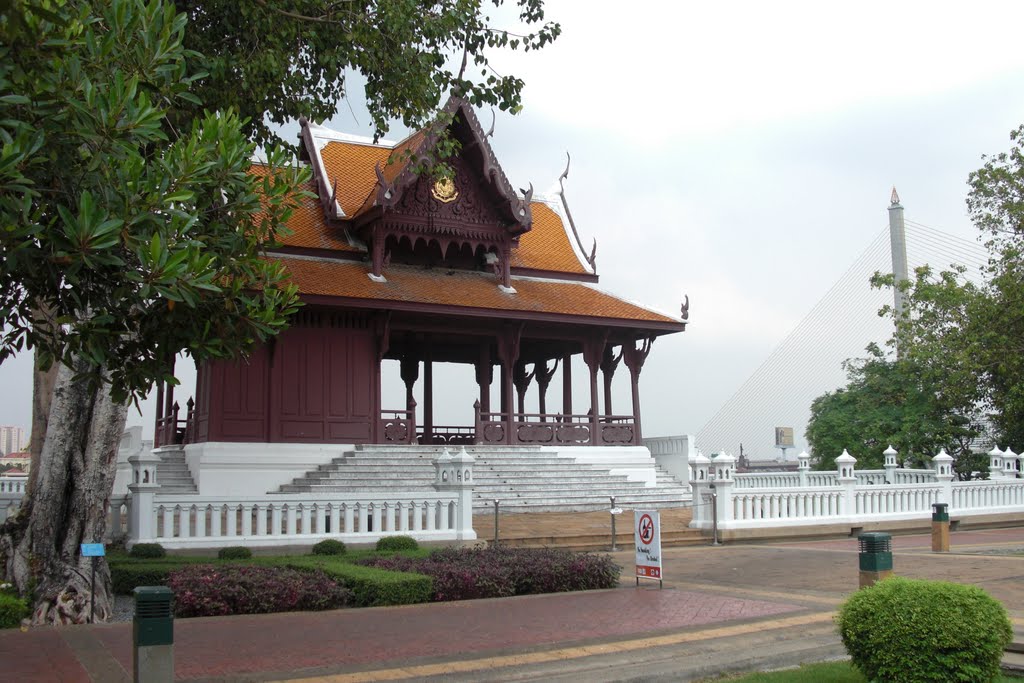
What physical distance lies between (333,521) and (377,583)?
15.4ft

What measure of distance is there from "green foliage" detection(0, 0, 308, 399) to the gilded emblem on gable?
17825 millimetres

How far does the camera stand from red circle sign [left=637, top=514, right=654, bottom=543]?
1275 cm

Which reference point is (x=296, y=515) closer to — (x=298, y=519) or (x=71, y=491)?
(x=298, y=519)

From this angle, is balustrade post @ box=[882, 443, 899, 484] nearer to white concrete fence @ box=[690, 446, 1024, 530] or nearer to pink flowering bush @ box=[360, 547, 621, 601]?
white concrete fence @ box=[690, 446, 1024, 530]

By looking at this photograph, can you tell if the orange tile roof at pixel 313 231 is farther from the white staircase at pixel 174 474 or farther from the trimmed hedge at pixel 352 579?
the trimmed hedge at pixel 352 579

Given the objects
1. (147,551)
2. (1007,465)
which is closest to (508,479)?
(147,551)

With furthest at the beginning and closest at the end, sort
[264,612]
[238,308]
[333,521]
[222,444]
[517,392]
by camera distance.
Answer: [517,392] → [222,444] → [333,521] → [264,612] → [238,308]

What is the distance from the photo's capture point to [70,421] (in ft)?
37.1

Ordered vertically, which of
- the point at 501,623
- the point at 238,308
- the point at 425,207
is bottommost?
the point at 501,623

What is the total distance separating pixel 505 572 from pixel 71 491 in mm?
5013

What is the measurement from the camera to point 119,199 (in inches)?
279

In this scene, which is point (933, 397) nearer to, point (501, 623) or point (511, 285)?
point (511, 285)

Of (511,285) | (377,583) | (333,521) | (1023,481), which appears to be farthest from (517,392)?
(377,583)

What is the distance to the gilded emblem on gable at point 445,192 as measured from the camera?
2693cm
